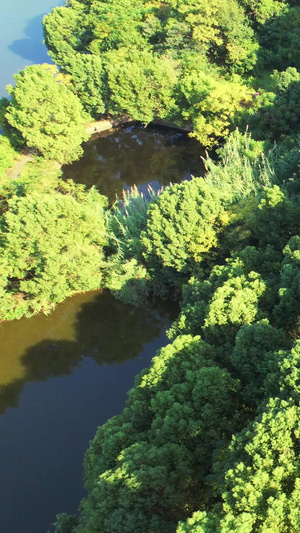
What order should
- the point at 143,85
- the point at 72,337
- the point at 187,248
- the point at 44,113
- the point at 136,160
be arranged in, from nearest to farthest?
the point at 187,248, the point at 72,337, the point at 44,113, the point at 143,85, the point at 136,160

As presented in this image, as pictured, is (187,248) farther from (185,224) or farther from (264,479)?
(264,479)

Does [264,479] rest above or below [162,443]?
below

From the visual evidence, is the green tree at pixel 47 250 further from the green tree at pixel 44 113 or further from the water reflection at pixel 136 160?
the water reflection at pixel 136 160

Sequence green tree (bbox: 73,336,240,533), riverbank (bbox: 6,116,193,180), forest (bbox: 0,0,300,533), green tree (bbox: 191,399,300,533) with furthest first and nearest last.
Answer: riverbank (bbox: 6,116,193,180)
green tree (bbox: 73,336,240,533)
forest (bbox: 0,0,300,533)
green tree (bbox: 191,399,300,533)

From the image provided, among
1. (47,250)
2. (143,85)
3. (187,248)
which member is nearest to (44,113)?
(143,85)

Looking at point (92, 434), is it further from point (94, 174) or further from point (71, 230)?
point (94, 174)

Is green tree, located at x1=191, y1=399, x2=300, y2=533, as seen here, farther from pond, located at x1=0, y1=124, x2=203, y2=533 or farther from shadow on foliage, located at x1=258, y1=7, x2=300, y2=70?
shadow on foliage, located at x1=258, y1=7, x2=300, y2=70

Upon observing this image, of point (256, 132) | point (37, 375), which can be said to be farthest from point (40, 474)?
point (256, 132)

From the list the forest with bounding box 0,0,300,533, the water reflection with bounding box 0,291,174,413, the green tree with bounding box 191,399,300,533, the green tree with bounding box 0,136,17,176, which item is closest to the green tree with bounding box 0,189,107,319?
the forest with bounding box 0,0,300,533
